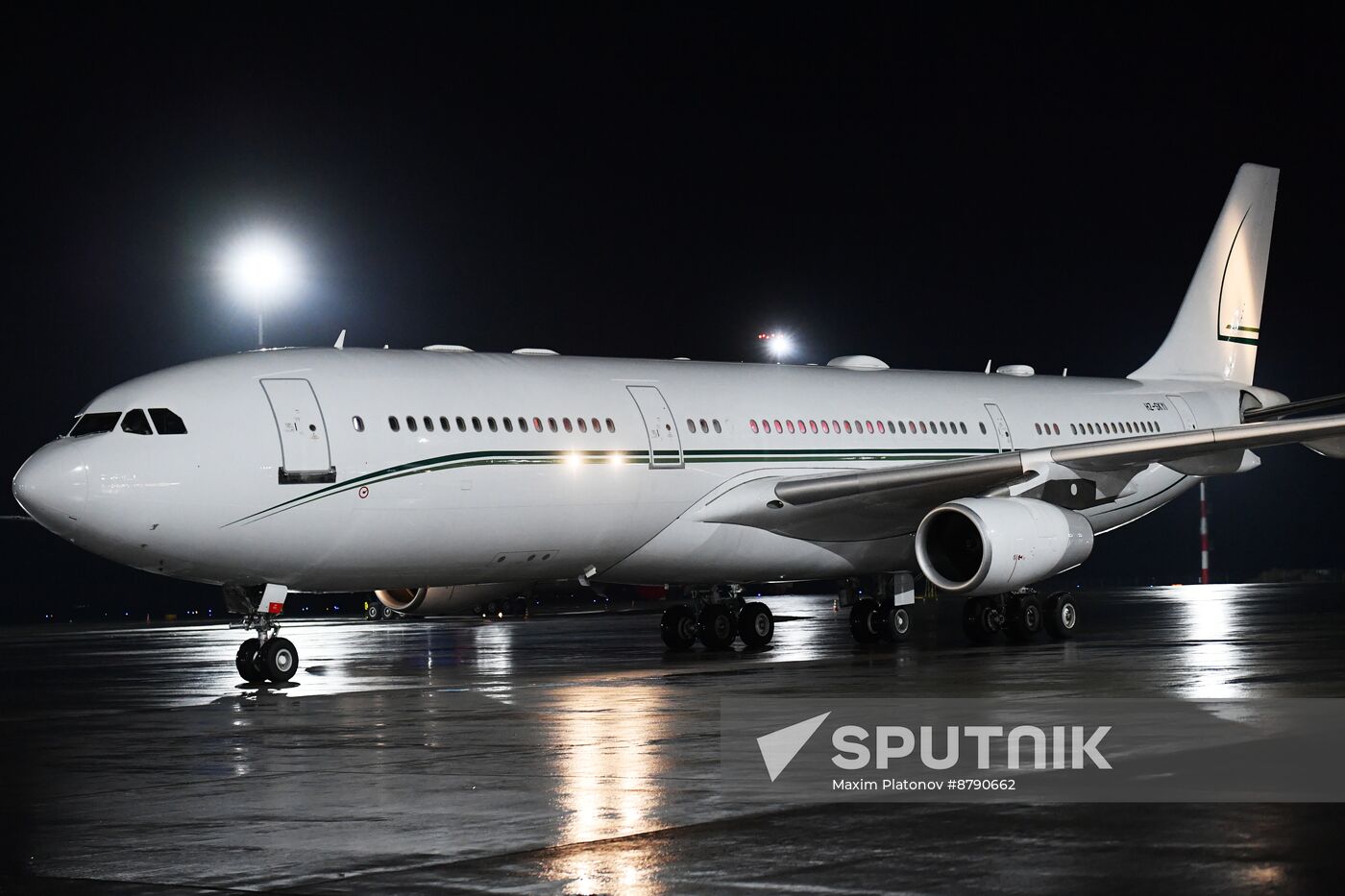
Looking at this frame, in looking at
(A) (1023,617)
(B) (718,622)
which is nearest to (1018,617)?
(A) (1023,617)

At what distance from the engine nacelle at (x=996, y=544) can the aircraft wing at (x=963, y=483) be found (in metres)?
0.48

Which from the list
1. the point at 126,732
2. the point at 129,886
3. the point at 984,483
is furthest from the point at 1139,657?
the point at 129,886

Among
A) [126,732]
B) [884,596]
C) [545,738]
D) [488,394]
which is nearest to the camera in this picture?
[545,738]

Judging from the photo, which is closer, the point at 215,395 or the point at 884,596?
the point at 215,395

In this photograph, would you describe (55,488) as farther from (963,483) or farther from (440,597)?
(963,483)

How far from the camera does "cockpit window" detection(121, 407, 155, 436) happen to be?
18.0 metres

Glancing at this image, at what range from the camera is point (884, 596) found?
2497 cm

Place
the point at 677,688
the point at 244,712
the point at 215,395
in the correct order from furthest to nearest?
the point at 215,395, the point at 677,688, the point at 244,712

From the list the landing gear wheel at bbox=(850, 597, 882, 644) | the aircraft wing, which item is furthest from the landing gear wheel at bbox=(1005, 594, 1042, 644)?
the landing gear wheel at bbox=(850, 597, 882, 644)

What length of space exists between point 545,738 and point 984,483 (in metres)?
11.0

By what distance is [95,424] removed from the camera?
18.2m

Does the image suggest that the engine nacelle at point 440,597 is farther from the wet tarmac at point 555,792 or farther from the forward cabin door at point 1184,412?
the forward cabin door at point 1184,412

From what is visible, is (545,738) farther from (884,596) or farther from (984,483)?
(884,596)

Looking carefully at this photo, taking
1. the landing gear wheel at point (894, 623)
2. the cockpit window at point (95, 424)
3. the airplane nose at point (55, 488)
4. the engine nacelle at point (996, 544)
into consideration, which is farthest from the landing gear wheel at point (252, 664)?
the landing gear wheel at point (894, 623)
